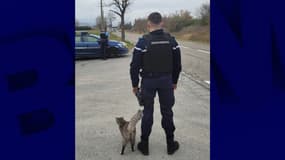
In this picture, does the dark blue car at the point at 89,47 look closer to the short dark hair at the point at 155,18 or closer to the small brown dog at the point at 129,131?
the small brown dog at the point at 129,131

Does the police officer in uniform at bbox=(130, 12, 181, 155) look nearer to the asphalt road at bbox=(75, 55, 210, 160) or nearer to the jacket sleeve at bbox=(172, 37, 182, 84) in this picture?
the jacket sleeve at bbox=(172, 37, 182, 84)

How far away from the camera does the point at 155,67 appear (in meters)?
4.57

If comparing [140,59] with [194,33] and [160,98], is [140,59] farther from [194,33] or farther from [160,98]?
[194,33]

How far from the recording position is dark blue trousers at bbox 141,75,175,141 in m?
4.65

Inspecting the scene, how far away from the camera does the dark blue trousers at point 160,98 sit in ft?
15.3

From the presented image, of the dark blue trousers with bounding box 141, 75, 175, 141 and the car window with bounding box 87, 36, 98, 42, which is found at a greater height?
the car window with bounding box 87, 36, 98, 42
